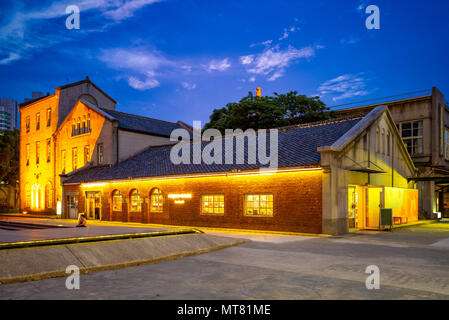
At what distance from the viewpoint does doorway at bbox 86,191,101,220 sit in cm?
3206

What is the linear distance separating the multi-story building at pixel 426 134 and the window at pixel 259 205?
17418 millimetres

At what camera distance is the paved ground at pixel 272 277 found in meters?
7.41

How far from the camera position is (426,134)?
3203cm

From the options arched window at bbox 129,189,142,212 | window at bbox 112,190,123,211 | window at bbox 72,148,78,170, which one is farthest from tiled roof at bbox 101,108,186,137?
arched window at bbox 129,189,142,212

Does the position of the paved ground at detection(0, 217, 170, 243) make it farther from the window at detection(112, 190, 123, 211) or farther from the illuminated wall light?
the window at detection(112, 190, 123, 211)

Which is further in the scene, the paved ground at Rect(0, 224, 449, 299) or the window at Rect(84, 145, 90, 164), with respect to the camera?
the window at Rect(84, 145, 90, 164)

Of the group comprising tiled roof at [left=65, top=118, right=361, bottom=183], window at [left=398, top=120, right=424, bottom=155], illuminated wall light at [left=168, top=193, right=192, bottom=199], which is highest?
window at [left=398, top=120, right=424, bottom=155]

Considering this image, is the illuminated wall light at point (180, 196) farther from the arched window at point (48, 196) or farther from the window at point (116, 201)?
the arched window at point (48, 196)

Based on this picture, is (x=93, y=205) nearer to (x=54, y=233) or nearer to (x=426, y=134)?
(x=54, y=233)

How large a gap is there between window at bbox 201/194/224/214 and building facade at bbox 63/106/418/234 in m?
0.06

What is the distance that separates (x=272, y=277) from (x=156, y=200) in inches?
763

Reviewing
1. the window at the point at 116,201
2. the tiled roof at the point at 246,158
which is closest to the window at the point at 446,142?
the tiled roof at the point at 246,158
